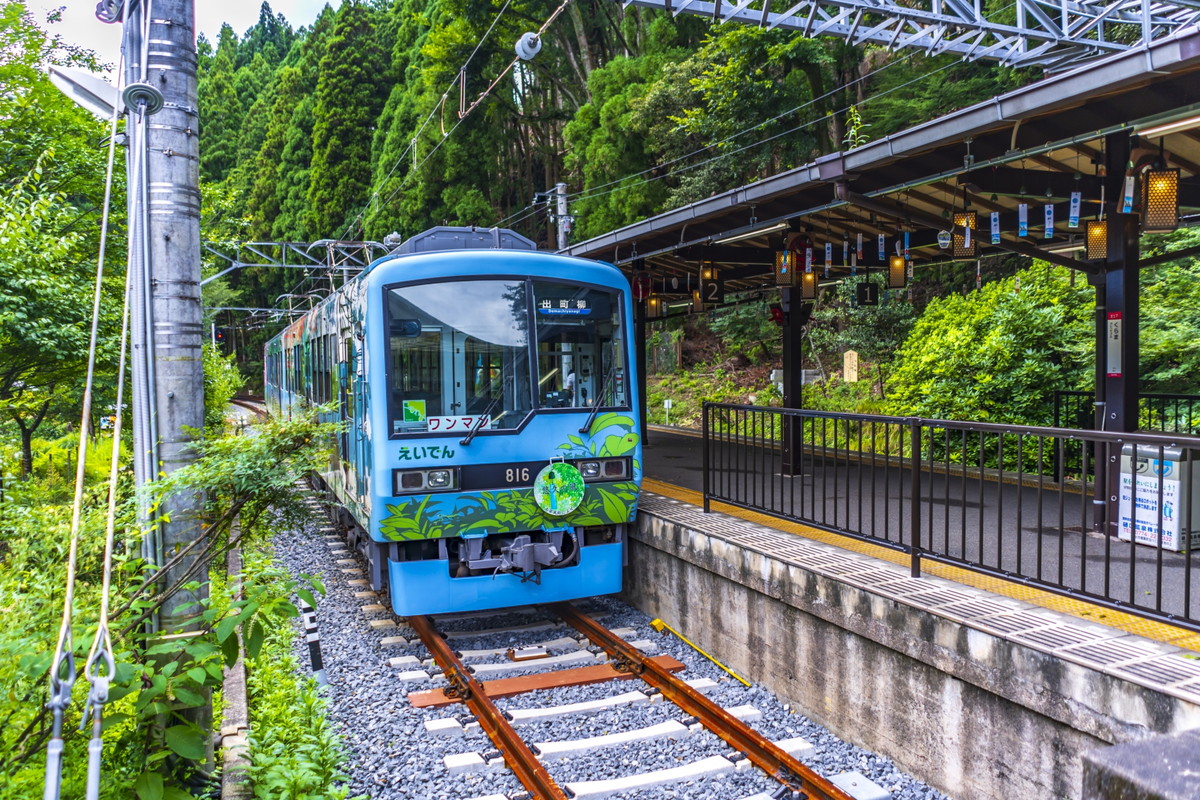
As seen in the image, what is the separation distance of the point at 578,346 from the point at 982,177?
12.3 ft

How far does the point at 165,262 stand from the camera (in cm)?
383

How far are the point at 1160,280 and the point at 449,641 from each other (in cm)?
1076

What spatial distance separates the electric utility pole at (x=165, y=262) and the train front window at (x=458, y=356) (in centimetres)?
266

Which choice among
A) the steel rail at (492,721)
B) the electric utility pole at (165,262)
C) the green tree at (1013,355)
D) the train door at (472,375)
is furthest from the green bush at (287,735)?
the green tree at (1013,355)

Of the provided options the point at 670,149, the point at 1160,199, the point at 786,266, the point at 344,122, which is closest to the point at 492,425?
the point at 786,266

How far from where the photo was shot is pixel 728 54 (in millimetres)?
18812

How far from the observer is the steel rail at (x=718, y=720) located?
4.28m

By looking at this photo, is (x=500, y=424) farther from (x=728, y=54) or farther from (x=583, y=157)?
(x=583, y=157)

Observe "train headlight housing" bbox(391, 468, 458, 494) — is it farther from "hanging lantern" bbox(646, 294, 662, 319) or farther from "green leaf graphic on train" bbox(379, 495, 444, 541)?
"hanging lantern" bbox(646, 294, 662, 319)

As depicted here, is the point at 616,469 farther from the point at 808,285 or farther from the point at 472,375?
the point at 808,285

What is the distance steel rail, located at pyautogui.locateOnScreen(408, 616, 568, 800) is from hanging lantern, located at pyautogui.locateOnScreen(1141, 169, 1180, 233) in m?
5.47

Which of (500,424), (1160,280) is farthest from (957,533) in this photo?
(1160,280)

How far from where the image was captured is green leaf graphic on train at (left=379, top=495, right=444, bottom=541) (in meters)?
6.46

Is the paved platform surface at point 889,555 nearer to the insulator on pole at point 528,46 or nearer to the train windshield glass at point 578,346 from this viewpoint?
the train windshield glass at point 578,346
